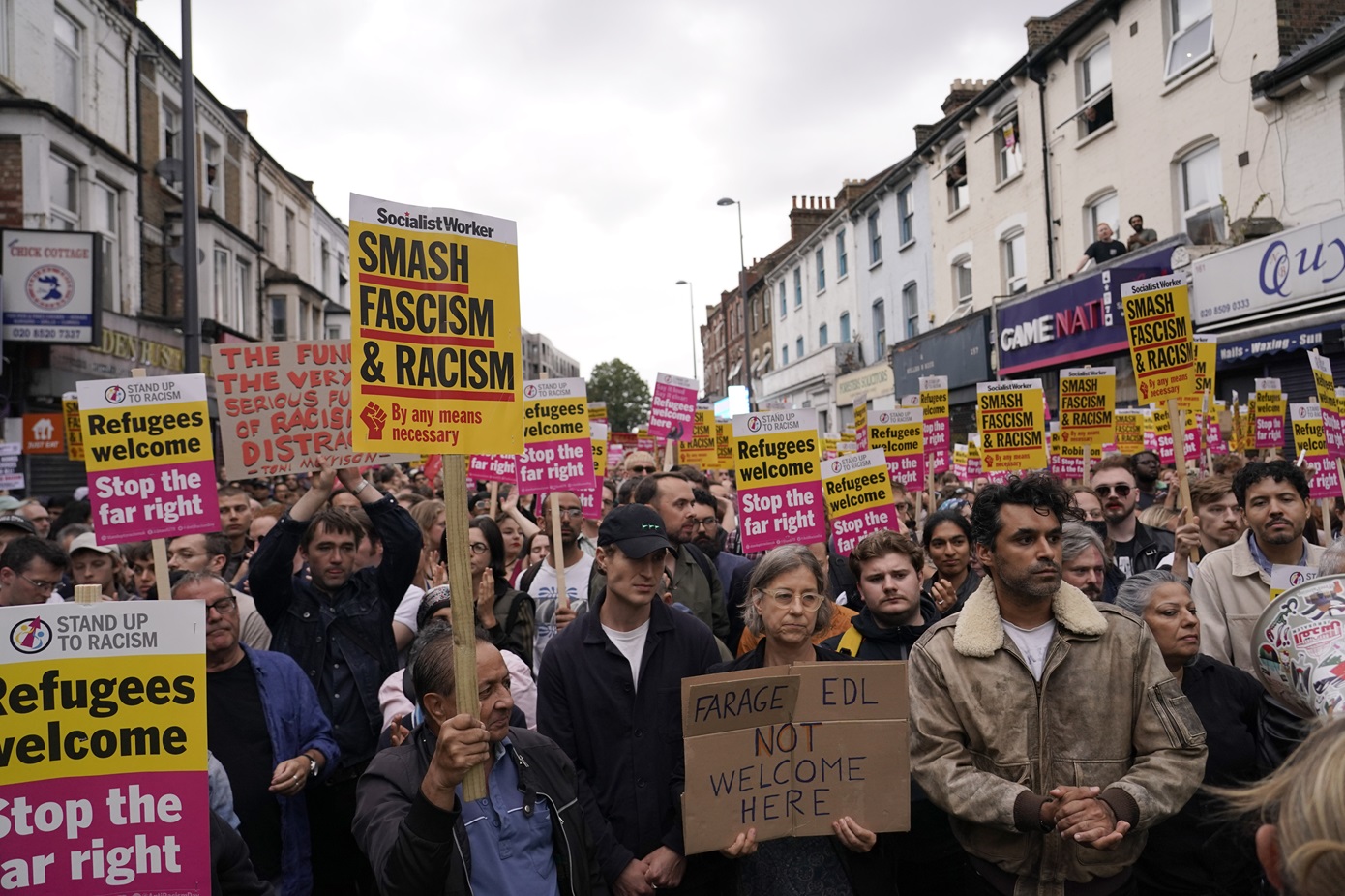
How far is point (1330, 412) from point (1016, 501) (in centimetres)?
556

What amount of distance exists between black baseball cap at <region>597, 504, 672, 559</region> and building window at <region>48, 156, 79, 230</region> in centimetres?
1981

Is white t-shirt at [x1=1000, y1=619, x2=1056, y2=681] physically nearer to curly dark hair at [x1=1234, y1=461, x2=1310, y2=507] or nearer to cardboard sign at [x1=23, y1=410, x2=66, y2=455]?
curly dark hair at [x1=1234, y1=461, x2=1310, y2=507]

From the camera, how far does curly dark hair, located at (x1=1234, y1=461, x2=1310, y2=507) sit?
15.4 ft

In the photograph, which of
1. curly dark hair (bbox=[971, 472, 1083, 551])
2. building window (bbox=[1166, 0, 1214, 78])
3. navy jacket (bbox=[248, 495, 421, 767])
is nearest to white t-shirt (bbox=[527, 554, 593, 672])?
navy jacket (bbox=[248, 495, 421, 767])

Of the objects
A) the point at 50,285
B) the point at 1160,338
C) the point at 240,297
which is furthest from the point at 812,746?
the point at 240,297

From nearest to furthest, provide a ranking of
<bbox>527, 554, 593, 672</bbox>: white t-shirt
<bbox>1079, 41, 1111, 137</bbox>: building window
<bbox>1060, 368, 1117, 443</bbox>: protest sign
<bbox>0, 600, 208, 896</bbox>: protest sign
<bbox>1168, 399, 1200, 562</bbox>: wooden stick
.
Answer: <bbox>0, 600, 208, 896</bbox>: protest sign, <bbox>1168, 399, 1200, 562</bbox>: wooden stick, <bbox>527, 554, 593, 672</bbox>: white t-shirt, <bbox>1060, 368, 1117, 443</bbox>: protest sign, <bbox>1079, 41, 1111, 137</bbox>: building window

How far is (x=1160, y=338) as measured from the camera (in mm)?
7301

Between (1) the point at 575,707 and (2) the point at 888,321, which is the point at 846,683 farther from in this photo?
(2) the point at 888,321

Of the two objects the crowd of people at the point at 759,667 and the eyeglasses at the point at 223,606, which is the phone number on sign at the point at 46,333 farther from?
the eyeglasses at the point at 223,606

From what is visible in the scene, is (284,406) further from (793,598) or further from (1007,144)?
(1007,144)

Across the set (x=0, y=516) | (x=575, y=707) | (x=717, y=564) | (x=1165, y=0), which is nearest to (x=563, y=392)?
(x=717, y=564)

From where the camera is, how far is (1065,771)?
10.2 ft

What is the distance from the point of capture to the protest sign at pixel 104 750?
2623 millimetres

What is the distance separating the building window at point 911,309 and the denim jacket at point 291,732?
84.0 feet
